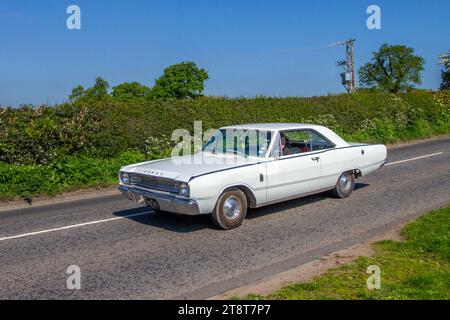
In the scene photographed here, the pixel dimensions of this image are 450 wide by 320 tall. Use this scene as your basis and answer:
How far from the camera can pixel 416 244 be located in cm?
632

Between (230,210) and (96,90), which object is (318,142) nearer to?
(230,210)

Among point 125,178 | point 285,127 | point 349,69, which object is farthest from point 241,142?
point 349,69

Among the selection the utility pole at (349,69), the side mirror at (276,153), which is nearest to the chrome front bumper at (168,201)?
the side mirror at (276,153)

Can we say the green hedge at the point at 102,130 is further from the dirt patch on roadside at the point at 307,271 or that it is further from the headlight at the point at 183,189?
the dirt patch on roadside at the point at 307,271

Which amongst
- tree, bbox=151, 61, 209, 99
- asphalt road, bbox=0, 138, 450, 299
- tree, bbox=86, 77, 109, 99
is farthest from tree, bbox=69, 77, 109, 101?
asphalt road, bbox=0, 138, 450, 299

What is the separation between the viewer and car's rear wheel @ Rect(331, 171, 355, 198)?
31.5 feet

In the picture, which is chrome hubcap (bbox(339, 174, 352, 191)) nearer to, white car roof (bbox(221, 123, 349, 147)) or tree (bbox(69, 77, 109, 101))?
white car roof (bbox(221, 123, 349, 147))

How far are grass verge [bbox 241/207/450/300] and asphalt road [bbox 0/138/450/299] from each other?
2.21 ft

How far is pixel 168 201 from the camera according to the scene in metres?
7.18

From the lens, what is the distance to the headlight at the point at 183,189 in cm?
695

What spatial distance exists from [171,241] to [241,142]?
234 cm
